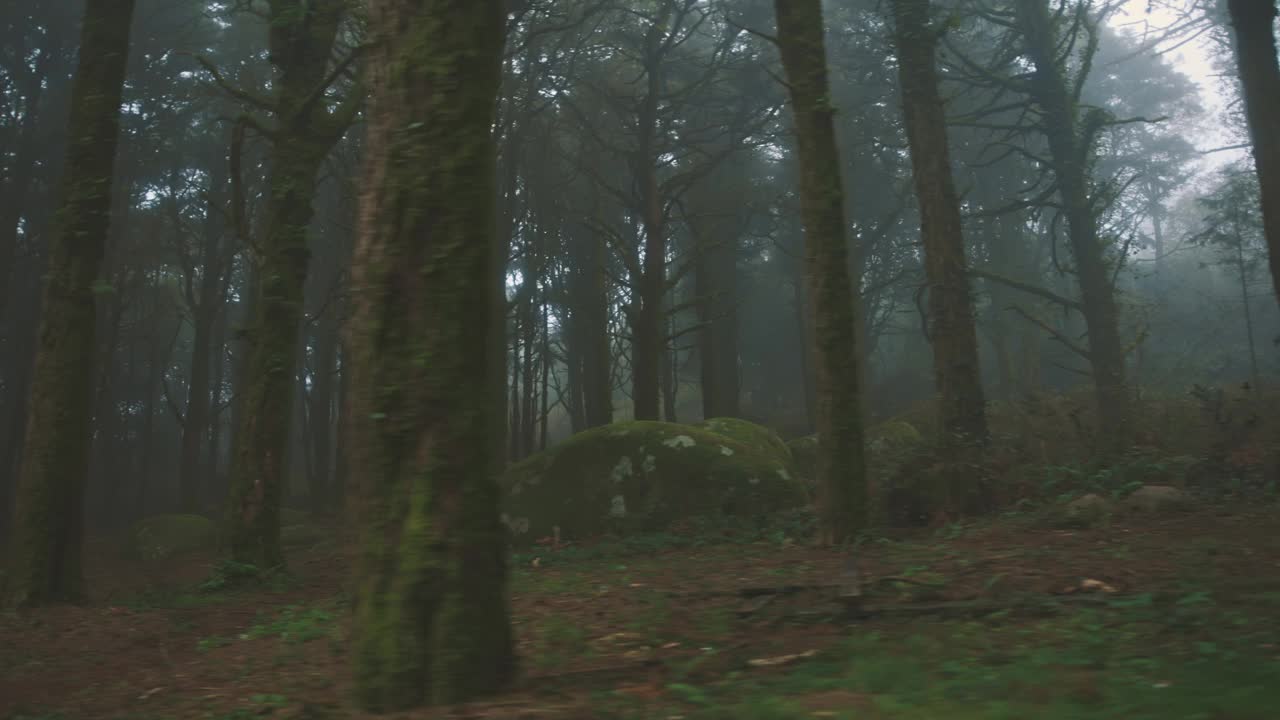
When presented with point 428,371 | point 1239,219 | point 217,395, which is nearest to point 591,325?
point 217,395

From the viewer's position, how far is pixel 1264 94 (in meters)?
10.8

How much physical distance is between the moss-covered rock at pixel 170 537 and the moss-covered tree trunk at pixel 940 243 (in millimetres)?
15835

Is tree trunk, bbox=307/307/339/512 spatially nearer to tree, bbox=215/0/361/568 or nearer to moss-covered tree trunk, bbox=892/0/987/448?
tree, bbox=215/0/361/568

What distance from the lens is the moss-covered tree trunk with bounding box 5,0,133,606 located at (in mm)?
9617

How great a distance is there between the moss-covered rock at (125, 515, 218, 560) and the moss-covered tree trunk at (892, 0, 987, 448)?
623 inches

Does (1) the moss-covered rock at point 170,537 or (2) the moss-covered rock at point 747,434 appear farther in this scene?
(1) the moss-covered rock at point 170,537

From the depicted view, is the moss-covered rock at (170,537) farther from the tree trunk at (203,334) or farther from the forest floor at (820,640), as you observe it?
the forest floor at (820,640)

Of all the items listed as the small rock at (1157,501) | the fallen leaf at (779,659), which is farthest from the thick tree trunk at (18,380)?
the small rock at (1157,501)

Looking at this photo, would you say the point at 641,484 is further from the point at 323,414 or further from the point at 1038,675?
the point at 323,414

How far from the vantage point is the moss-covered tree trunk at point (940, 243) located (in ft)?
36.9

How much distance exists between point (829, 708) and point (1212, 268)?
59.9 meters

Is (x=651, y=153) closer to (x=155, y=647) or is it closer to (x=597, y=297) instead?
(x=597, y=297)

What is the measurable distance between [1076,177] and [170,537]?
20.0 m

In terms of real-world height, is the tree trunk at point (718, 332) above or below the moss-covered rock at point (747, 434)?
above
